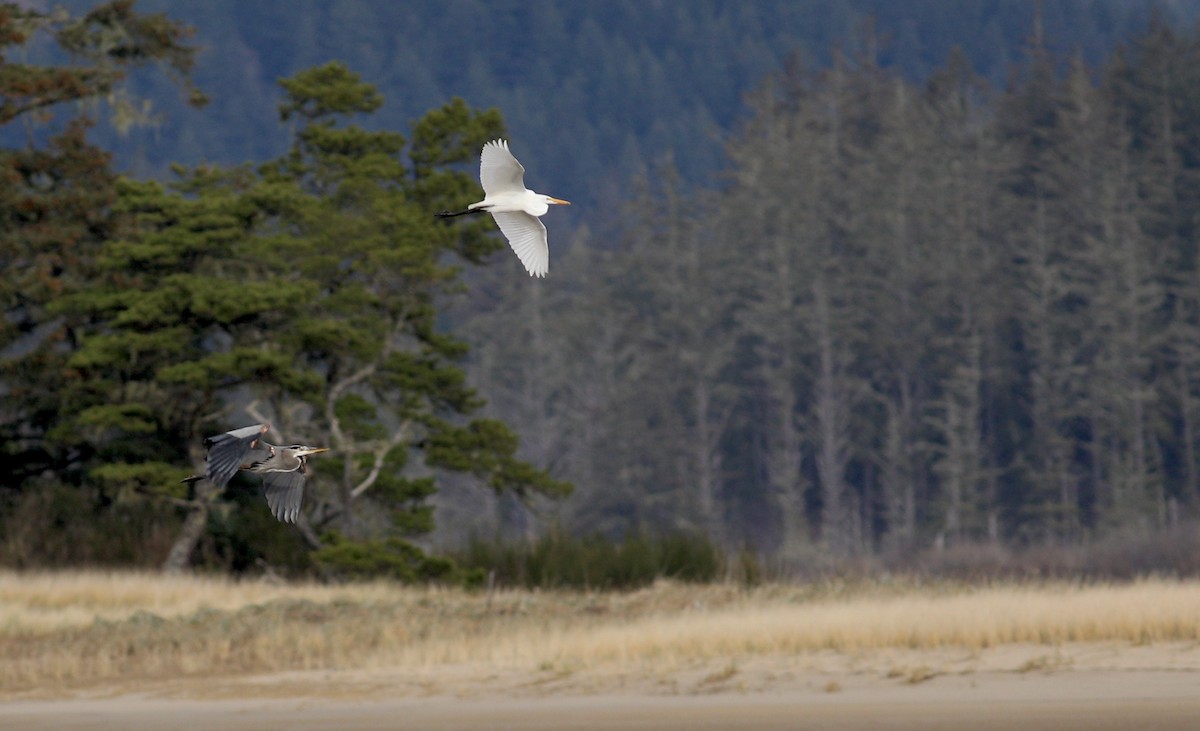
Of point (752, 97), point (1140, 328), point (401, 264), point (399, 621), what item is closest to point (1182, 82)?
point (1140, 328)

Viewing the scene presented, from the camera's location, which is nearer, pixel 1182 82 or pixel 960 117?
pixel 1182 82

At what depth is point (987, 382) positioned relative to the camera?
6481 centimetres

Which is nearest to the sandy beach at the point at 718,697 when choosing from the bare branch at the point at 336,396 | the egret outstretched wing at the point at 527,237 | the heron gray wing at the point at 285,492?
the egret outstretched wing at the point at 527,237

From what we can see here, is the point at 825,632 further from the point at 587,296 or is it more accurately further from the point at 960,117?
the point at 960,117

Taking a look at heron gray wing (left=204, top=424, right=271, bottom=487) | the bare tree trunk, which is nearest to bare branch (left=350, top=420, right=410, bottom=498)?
heron gray wing (left=204, top=424, right=271, bottom=487)

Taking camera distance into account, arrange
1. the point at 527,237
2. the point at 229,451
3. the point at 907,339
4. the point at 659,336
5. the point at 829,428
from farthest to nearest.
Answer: the point at 659,336
the point at 907,339
the point at 829,428
the point at 527,237
the point at 229,451

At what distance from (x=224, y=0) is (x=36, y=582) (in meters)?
157

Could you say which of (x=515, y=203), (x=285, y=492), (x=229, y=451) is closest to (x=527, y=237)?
(x=515, y=203)

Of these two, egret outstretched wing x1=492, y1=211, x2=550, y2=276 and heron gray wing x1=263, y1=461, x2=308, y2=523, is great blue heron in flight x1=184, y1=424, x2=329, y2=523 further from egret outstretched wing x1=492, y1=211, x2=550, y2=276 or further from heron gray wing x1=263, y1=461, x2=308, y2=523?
egret outstretched wing x1=492, y1=211, x2=550, y2=276

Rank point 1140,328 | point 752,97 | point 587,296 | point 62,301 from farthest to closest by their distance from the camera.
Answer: point 752,97, point 587,296, point 1140,328, point 62,301

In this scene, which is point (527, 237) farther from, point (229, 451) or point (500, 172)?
point (229, 451)

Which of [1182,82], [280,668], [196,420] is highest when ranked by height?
[1182,82]

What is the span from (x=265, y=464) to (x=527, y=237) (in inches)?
101

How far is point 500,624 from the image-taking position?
70.0 ft
